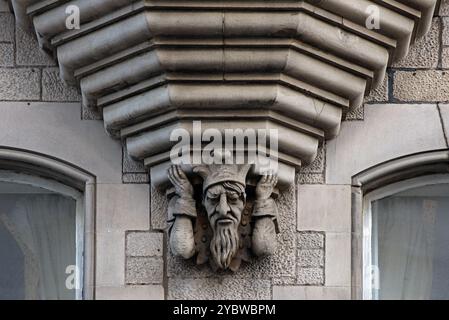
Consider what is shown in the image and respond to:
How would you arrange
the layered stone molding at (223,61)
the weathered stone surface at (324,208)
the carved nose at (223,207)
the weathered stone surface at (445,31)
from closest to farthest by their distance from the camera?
the layered stone molding at (223,61) < the carved nose at (223,207) < the weathered stone surface at (324,208) < the weathered stone surface at (445,31)

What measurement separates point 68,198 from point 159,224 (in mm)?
592

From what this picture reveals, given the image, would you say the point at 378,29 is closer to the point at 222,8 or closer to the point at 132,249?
the point at 222,8

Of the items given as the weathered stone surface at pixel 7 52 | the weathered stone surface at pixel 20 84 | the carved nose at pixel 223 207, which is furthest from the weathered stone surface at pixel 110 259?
the weathered stone surface at pixel 7 52

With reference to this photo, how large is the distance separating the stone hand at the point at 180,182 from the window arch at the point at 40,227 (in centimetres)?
58

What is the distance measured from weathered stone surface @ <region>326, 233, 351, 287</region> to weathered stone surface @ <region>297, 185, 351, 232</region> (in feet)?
0.15

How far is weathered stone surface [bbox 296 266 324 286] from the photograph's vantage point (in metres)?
11.8

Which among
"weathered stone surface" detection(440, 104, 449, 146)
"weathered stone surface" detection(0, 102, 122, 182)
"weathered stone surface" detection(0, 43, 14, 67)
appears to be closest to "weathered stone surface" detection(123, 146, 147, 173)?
"weathered stone surface" detection(0, 102, 122, 182)

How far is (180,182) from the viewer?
1170 cm

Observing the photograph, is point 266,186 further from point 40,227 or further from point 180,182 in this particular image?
point 40,227

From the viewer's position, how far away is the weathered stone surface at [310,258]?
467 inches

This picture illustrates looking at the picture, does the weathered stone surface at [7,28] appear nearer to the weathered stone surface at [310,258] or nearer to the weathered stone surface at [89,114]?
the weathered stone surface at [89,114]

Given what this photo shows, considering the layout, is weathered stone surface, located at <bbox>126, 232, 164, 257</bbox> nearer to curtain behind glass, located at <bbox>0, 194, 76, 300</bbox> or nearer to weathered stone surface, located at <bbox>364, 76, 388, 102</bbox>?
curtain behind glass, located at <bbox>0, 194, 76, 300</bbox>

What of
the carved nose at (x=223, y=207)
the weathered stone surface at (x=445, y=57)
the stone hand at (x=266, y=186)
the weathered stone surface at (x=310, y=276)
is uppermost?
the weathered stone surface at (x=445, y=57)

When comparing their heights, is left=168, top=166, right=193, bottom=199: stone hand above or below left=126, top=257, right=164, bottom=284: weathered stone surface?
above
